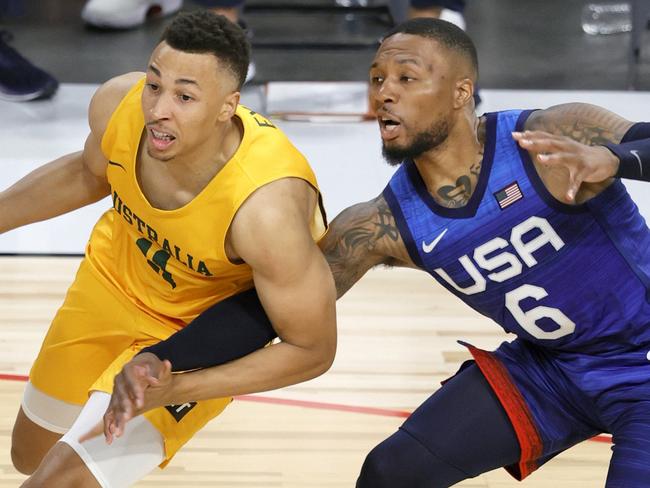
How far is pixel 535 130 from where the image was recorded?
3.36m

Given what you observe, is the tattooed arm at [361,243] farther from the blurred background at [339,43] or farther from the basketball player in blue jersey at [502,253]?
the blurred background at [339,43]

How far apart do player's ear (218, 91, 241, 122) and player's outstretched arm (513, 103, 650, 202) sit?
715 mm

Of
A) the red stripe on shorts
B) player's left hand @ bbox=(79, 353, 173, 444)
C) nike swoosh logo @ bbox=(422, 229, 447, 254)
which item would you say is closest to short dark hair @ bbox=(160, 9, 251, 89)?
nike swoosh logo @ bbox=(422, 229, 447, 254)

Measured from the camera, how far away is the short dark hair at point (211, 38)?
124 inches

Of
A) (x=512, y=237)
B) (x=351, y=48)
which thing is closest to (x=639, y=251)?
(x=512, y=237)

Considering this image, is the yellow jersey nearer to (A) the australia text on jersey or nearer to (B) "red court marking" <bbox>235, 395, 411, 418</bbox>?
(A) the australia text on jersey

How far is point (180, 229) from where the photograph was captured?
10.9 feet

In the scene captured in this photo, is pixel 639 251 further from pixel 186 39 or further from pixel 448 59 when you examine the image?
pixel 186 39

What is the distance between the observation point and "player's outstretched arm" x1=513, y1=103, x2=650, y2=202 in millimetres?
3006

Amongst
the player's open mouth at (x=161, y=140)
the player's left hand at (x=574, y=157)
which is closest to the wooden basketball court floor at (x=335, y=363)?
the player's open mouth at (x=161, y=140)

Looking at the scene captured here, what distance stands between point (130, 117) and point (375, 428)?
1.75m

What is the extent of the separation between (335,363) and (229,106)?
2.07 meters

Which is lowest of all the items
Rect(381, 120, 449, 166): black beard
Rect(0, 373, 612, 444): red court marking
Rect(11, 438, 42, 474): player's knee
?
Rect(0, 373, 612, 444): red court marking

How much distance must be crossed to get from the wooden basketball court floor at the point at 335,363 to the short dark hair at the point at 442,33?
5.32 feet
